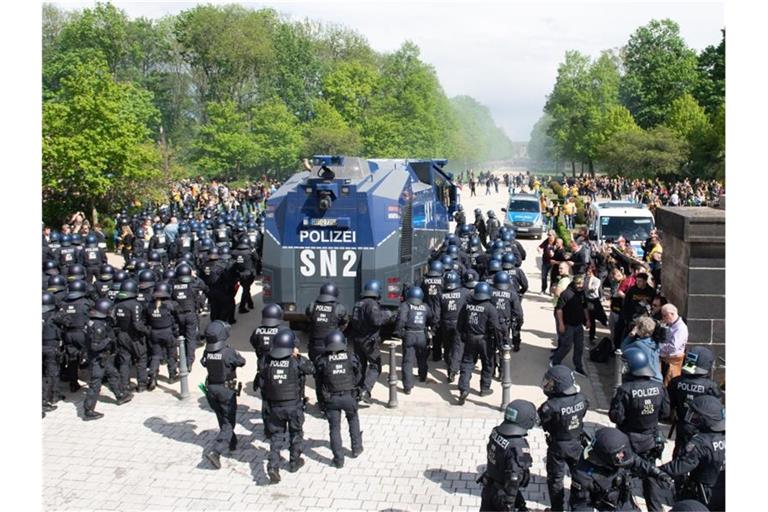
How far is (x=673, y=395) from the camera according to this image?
7.96 m

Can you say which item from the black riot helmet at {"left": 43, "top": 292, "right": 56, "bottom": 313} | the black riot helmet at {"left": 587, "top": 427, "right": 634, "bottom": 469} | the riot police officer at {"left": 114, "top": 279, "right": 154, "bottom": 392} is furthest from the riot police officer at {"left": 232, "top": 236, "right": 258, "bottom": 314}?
the black riot helmet at {"left": 587, "top": 427, "right": 634, "bottom": 469}

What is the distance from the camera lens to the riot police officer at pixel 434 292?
41.9 ft

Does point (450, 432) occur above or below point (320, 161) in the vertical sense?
below

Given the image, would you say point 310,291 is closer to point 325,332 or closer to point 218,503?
point 325,332

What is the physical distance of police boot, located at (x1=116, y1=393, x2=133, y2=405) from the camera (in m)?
11.4

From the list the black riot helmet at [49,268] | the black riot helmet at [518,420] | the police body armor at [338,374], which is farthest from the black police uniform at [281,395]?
the black riot helmet at [49,268]

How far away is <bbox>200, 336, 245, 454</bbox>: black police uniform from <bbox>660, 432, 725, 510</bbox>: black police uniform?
518 cm

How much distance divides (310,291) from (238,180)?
43.8 m

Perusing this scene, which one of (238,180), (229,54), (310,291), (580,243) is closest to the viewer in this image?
(310,291)

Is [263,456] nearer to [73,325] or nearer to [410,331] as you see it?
[410,331]

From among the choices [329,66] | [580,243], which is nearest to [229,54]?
[329,66]

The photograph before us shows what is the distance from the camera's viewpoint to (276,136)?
55062 millimetres

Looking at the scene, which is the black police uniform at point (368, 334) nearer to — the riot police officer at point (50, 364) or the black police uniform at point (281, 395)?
the black police uniform at point (281, 395)

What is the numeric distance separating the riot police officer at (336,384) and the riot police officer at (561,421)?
2.53 metres
